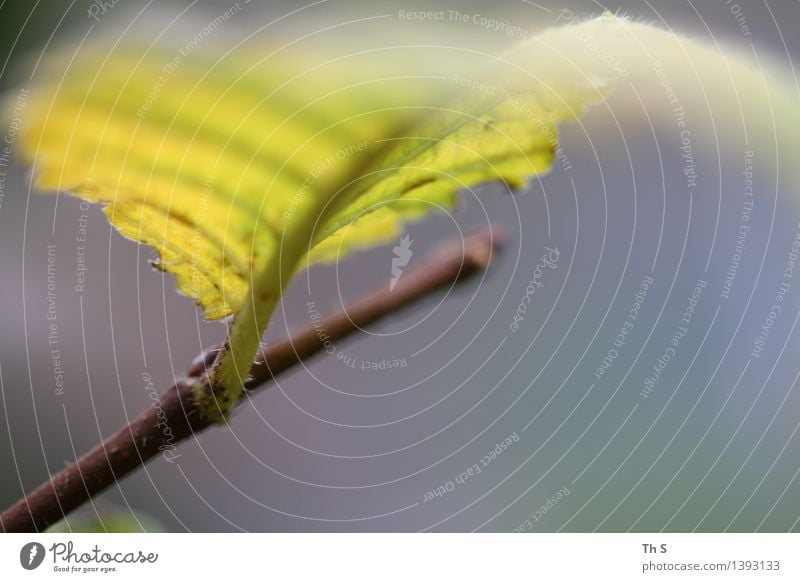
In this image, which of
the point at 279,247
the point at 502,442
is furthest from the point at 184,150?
the point at 502,442

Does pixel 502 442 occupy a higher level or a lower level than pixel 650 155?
lower

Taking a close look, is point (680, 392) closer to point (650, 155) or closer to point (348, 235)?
point (650, 155)

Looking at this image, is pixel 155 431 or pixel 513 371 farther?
pixel 513 371
